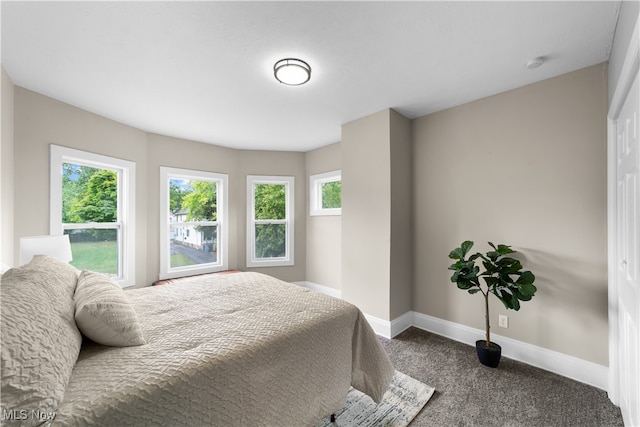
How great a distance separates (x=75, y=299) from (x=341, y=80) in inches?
90.4

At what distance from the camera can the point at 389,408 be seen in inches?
70.5

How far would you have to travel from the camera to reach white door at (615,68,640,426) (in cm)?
129

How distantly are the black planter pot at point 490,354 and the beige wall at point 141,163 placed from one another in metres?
2.94

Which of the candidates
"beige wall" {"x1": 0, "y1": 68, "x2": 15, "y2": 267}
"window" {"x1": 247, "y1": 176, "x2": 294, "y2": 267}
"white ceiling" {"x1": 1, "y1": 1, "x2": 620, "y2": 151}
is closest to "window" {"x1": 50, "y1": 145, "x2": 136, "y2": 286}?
"beige wall" {"x1": 0, "y1": 68, "x2": 15, "y2": 267}

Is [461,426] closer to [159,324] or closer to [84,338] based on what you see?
[159,324]

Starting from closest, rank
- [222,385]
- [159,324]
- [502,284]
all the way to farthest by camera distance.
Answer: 1. [222,385]
2. [159,324]
3. [502,284]

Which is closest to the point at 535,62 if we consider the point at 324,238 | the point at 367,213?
the point at 367,213

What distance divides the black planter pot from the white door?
69 centimetres

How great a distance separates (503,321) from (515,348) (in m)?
0.24

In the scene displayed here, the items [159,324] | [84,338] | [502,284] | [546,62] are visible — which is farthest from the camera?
[502,284]

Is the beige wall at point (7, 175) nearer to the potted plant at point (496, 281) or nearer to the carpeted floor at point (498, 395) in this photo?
the carpeted floor at point (498, 395)

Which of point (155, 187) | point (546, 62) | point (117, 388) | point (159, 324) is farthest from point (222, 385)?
point (155, 187)

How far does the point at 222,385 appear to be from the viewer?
3.55ft

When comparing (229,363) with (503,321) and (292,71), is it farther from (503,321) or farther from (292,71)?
(503,321)
